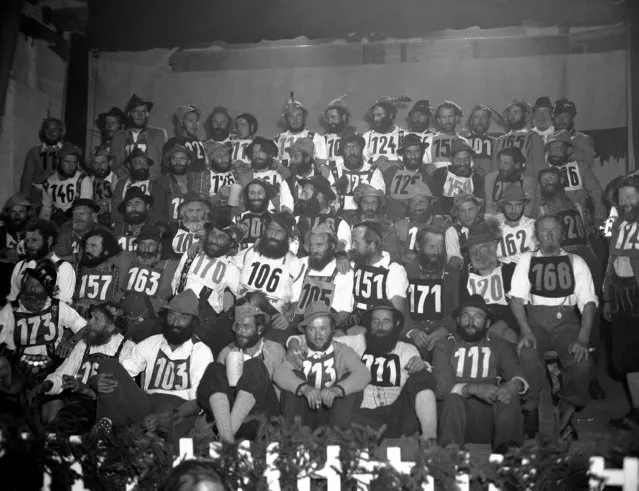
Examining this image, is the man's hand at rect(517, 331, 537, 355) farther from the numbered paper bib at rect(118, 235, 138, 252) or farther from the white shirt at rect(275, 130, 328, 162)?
the numbered paper bib at rect(118, 235, 138, 252)

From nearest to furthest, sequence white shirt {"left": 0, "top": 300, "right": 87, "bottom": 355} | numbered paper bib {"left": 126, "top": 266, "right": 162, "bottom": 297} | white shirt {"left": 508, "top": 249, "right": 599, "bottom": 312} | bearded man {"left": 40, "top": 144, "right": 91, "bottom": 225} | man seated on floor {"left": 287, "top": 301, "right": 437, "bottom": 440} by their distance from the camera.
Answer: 1. man seated on floor {"left": 287, "top": 301, "right": 437, "bottom": 440}
2. white shirt {"left": 508, "top": 249, "right": 599, "bottom": 312}
3. white shirt {"left": 0, "top": 300, "right": 87, "bottom": 355}
4. numbered paper bib {"left": 126, "top": 266, "right": 162, "bottom": 297}
5. bearded man {"left": 40, "top": 144, "right": 91, "bottom": 225}

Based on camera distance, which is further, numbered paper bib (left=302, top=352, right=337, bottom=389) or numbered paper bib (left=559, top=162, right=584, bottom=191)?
numbered paper bib (left=559, top=162, right=584, bottom=191)

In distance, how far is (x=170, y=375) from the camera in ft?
17.8

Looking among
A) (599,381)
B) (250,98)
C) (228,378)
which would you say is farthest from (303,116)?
(599,381)

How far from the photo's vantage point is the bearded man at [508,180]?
22.3 feet

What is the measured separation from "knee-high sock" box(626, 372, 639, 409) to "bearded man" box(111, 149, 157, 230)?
5.33 m

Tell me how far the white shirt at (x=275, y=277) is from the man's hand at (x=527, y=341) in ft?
6.68

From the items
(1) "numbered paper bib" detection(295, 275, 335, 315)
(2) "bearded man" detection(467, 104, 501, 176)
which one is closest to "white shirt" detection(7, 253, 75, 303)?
(1) "numbered paper bib" detection(295, 275, 335, 315)

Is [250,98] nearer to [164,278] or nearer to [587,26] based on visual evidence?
[164,278]

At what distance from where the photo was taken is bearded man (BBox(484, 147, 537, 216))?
6.80m

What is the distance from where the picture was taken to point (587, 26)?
7988 millimetres

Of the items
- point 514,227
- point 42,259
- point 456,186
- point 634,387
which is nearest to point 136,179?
point 42,259

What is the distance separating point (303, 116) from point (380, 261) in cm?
292

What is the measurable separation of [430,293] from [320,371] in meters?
1.37
